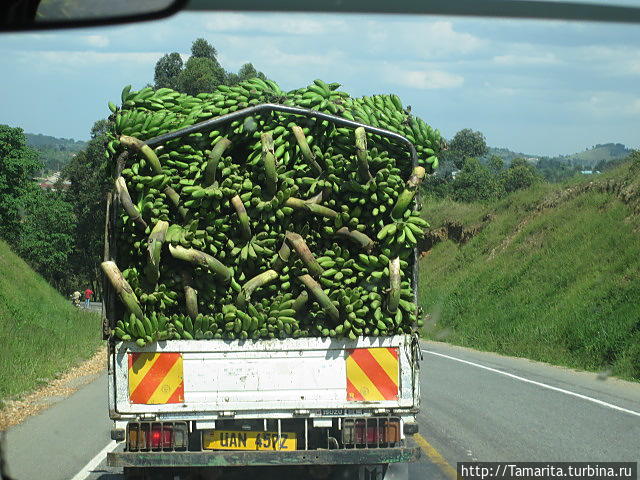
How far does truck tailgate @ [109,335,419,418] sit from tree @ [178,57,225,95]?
54.3 meters

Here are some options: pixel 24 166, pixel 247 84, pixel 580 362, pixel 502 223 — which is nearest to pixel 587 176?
pixel 502 223

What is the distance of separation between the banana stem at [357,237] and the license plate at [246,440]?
166 cm

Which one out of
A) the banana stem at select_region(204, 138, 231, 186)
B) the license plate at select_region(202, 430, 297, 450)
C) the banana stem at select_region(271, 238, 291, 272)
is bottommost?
the license plate at select_region(202, 430, 297, 450)

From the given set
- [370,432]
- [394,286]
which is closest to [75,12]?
[394,286]

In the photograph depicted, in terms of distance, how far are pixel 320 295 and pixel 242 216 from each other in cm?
89

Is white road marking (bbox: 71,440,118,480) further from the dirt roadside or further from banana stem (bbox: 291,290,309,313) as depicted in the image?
banana stem (bbox: 291,290,309,313)

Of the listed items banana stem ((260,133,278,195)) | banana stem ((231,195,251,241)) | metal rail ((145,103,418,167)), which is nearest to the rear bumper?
banana stem ((231,195,251,241))

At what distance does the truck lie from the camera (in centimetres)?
748

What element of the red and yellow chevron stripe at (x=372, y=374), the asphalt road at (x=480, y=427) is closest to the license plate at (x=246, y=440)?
the red and yellow chevron stripe at (x=372, y=374)

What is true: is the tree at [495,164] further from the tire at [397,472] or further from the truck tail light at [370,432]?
the truck tail light at [370,432]

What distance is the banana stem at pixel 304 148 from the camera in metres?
7.59

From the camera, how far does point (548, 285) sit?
32.4m

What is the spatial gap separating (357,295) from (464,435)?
14.1 ft

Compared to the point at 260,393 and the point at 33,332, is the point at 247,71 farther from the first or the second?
the point at 260,393
